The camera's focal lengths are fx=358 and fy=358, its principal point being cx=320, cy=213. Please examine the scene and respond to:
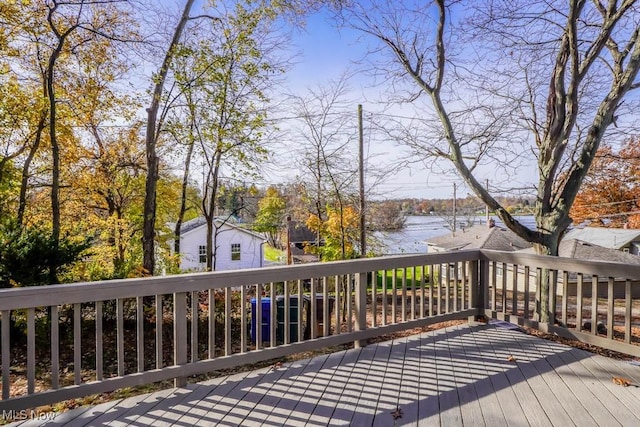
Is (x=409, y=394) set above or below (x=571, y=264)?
below

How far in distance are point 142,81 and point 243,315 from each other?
5.94m

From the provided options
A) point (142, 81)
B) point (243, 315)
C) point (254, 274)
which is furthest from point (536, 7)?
point (142, 81)

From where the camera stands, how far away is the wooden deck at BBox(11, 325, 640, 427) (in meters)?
2.13

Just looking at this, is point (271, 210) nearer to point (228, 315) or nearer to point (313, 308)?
point (313, 308)

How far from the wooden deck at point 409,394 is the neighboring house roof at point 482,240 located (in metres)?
15.2

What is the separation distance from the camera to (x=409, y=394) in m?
2.44

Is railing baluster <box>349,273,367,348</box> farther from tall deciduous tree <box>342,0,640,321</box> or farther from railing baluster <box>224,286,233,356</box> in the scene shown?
tall deciduous tree <box>342,0,640,321</box>

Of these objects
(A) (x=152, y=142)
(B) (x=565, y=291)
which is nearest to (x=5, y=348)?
(B) (x=565, y=291)

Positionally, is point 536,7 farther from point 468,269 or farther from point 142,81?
point 142,81

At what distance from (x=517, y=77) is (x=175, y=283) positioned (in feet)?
17.6

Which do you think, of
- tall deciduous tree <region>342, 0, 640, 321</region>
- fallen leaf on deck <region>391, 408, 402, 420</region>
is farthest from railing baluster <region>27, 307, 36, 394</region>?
tall deciduous tree <region>342, 0, 640, 321</region>

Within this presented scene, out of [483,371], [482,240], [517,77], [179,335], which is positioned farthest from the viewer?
[482,240]

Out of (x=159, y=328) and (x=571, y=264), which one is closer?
(x=159, y=328)

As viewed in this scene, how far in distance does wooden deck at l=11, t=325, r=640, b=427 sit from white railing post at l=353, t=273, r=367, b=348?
15 centimetres
